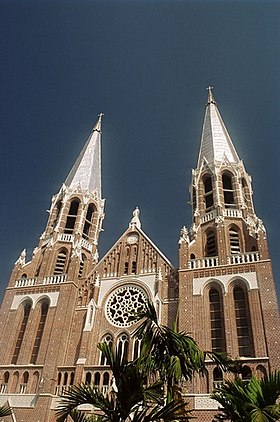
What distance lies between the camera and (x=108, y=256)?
111 feet

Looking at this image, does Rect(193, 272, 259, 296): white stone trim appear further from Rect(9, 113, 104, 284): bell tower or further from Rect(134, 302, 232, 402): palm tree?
Rect(134, 302, 232, 402): palm tree

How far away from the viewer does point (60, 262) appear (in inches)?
1394

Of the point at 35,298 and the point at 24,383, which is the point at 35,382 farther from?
the point at 35,298

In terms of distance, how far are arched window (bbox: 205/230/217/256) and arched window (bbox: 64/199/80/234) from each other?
14.5 metres

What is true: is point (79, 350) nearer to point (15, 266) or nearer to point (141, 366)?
point (15, 266)

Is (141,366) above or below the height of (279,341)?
below

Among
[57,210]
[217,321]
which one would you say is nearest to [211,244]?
[217,321]

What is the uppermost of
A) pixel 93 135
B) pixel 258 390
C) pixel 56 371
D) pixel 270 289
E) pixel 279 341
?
pixel 93 135

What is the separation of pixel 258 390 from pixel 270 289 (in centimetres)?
1582

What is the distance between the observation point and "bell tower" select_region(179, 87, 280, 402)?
77.4 ft

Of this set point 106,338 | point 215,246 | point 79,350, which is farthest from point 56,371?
point 215,246

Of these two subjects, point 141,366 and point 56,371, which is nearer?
point 141,366

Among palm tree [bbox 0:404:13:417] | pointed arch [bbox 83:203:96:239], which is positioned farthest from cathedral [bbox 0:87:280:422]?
palm tree [bbox 0:404:13:417]

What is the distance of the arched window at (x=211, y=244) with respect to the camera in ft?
101
